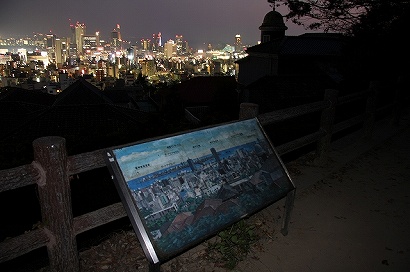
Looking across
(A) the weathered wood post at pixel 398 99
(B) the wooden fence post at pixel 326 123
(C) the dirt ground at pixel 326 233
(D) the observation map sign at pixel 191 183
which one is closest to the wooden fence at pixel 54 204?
(D) the observation map sign at pixel 191 183

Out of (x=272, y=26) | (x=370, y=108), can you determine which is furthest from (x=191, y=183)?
(x=272, y=26)

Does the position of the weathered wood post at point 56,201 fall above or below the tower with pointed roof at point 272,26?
below

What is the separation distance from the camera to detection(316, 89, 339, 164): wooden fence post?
18.3 feet

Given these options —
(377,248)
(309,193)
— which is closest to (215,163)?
(377,248)

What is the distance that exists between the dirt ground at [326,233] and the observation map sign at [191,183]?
0.80m

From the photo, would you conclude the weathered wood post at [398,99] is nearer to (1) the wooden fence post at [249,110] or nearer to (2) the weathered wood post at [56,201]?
(1) the wooden fence post at [249,110]

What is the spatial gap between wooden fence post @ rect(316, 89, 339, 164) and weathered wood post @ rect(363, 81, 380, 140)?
2.11 metres

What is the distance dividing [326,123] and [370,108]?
2.45 metres

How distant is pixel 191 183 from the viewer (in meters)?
2.52

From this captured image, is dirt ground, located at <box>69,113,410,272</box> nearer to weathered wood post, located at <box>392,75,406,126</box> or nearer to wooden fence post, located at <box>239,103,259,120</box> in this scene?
wooden fence post, located at <box>239,103,259,120</box>

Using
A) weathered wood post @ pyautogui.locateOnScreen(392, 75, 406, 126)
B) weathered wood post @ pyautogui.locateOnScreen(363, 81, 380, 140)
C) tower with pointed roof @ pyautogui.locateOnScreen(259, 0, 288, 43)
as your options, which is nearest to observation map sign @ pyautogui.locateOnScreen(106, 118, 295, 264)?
weathered wood post @ pyautogui.locateOnScreen(363, 81, 380, 140)

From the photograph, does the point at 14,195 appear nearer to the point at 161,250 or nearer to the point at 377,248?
the point at 161,250

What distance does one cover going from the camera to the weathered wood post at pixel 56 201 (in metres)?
2.28

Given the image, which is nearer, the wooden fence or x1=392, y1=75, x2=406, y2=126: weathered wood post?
the wooden fence
